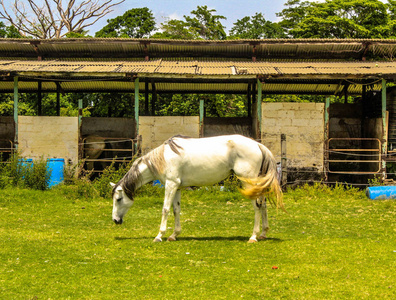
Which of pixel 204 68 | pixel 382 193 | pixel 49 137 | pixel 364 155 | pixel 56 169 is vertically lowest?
pixel 382 193

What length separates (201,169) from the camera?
822 cm

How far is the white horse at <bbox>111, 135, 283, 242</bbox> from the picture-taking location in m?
7.95

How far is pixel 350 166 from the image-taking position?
54.3 feet

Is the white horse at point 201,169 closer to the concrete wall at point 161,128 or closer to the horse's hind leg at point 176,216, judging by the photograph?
the horse's hind leg at point 176,216

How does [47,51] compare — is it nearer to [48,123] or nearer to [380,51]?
[48,123]

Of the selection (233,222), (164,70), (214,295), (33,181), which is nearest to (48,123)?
(33,181)

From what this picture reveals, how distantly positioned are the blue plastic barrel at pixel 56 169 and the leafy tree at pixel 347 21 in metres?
19.8

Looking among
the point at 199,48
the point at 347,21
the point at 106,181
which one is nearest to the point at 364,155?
the point at 199,48

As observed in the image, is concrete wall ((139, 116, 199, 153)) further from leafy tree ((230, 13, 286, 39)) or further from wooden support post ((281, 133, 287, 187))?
leafy tree ((230, 13, 286, 39))

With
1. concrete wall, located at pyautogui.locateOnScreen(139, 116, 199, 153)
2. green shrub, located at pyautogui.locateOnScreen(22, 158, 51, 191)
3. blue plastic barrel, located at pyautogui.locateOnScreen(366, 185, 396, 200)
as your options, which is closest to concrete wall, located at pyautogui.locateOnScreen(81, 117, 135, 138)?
concrete wall, located at pyautogui.locateOnScreen(139, 116, 199, 153)

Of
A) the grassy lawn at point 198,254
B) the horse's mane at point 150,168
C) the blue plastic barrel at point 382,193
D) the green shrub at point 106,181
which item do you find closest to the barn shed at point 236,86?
the blue plastic barrel at point 382,193

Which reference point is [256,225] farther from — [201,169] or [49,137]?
[49,137]

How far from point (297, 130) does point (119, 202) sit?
8.07 metres

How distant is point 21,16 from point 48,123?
23685 mm
